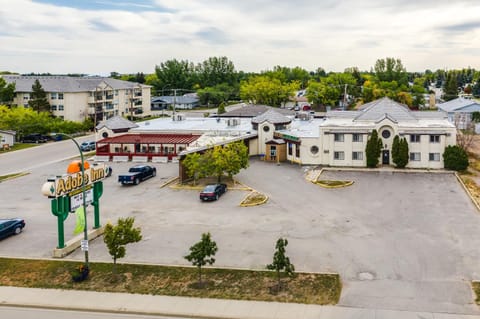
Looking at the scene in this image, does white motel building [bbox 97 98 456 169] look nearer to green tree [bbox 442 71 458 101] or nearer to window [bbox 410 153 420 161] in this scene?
window [bbox 410 153 420 161]

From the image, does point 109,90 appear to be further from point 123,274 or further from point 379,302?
point 379,302

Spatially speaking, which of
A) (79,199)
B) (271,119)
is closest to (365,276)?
(79,199)

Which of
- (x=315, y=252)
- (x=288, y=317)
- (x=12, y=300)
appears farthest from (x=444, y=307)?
(x=12, y=300)

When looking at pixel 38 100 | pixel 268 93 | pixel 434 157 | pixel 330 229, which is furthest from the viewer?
pixel 268 93

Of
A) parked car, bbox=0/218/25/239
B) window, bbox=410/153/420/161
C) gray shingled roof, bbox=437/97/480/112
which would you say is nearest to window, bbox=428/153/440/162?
window, bbox=410/153/420/161

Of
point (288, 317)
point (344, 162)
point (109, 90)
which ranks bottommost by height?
point (288, 317)

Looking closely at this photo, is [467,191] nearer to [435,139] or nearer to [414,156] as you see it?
[414,156]
